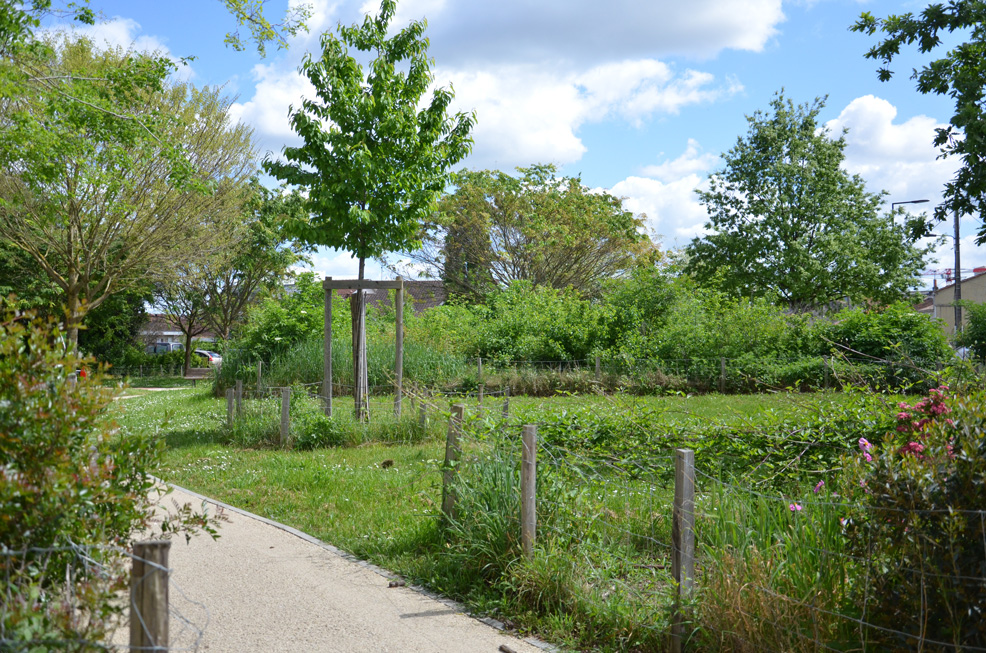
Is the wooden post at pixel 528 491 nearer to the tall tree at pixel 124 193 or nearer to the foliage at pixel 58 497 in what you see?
the foliage at pixel 58 497

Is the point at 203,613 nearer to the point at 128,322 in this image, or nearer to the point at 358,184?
the point at 358,184

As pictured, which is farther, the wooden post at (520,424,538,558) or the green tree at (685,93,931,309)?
the green tree at (685,93,931,309)

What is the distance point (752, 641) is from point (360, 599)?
8.94 ft

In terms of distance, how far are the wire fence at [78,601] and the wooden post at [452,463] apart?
333cm

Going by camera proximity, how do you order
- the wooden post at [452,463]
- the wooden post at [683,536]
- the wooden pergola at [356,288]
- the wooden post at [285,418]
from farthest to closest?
1. the wooden pergola at [356,288]
2. the wooden post at [285,418]
3. the wooden post at [452,463]
4. the wooden post at [683,536]

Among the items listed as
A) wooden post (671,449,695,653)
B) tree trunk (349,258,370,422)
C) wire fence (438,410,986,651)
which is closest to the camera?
wire fence (438,410,986,651)

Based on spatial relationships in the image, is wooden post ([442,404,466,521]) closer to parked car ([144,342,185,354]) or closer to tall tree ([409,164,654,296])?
tall tree ([409,164,654,296])

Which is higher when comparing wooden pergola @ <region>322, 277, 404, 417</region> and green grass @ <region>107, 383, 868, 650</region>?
wooden pergola @ <region>322, 277, 404, 417</region>

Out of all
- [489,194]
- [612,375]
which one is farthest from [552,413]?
[489,194]

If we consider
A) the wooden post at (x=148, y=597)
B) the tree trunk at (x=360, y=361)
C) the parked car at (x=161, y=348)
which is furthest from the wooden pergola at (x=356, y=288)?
the parked car at (x=161, y=348)

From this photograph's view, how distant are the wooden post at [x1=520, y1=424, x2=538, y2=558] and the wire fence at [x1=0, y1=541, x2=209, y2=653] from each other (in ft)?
9.53

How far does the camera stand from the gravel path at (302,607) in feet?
14.9

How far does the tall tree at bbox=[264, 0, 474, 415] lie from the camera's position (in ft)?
41.1

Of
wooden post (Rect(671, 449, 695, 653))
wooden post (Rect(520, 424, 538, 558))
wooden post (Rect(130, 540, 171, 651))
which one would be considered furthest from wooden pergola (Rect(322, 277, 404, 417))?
wooden post (Rect(130, 540, 171, 651))
